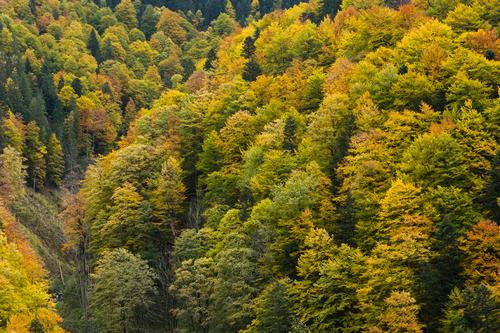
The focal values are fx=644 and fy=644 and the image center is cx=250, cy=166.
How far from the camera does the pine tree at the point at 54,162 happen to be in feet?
412

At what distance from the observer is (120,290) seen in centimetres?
6556

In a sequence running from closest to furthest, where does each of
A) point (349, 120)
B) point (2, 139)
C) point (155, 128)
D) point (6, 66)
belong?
point (349, 120), point (155, 128), point (2, 139), point (6, 66)

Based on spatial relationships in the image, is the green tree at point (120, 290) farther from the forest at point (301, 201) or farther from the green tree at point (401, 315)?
the green tree at point (401, 315)

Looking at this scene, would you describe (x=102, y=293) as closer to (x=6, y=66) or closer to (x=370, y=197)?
(x=370, y=197)

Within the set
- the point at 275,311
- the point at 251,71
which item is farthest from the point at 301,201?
the point at 251,71

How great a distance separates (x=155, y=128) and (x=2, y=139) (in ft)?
127

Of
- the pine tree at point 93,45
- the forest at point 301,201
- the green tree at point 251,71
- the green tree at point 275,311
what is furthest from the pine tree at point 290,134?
the pine tree at point 93,45

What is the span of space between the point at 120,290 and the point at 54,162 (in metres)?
67.0

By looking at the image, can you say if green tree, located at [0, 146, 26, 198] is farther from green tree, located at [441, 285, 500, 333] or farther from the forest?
green tree, located at [441, 285, 500, 333]

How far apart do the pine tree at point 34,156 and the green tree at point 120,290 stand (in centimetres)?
5593

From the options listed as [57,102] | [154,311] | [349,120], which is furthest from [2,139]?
[349,120]

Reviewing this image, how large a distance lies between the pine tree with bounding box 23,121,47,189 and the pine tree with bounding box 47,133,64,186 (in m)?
1.91

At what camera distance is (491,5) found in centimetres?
8356

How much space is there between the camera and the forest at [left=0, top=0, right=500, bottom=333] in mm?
51094
